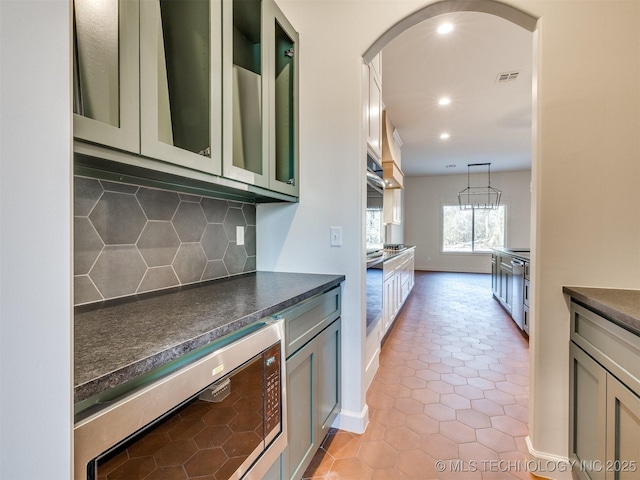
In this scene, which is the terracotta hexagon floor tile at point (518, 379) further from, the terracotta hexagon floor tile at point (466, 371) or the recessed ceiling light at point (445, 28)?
the recessed ceiling light at point (445, 28)

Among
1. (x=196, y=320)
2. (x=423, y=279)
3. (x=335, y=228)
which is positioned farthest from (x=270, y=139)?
(x=423, y=279)

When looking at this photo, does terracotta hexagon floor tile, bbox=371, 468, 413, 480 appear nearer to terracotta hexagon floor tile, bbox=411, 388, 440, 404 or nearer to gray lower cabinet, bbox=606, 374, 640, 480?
terracotta hexagon floor tile, bbox=411, 388, 440, 404

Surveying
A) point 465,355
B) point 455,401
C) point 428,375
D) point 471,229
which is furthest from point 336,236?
point 471,229

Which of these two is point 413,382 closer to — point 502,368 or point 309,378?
point 502,368

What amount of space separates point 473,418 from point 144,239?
7.05 ft

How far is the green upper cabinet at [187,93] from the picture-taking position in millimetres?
849

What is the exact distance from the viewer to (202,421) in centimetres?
78

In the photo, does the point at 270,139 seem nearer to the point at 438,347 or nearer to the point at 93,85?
the point at 93,85

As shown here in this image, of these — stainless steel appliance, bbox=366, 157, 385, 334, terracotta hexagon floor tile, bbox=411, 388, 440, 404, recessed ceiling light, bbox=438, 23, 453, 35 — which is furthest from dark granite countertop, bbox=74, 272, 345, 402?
recessed ceiling light, bbox=438, 23, 453, 35

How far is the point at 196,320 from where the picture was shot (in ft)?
Result: 2.94

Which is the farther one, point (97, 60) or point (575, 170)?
point (575, 170)

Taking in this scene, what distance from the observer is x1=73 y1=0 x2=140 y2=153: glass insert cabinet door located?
0.82 m

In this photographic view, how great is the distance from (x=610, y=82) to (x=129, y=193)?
2.14 meters

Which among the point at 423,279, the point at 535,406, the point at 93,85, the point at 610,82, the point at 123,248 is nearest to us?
the point at 93,85
